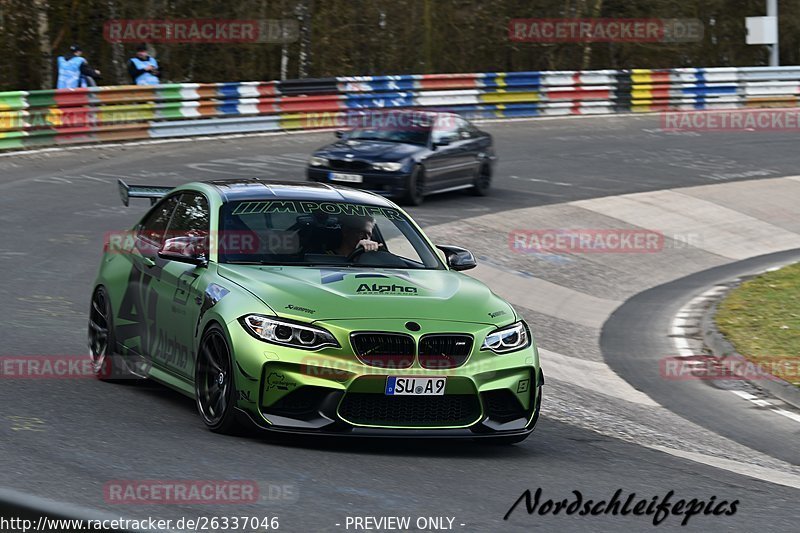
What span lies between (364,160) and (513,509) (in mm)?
14407

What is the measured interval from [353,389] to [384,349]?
289 mm

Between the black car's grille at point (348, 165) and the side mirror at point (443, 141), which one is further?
the side mirror at point (443, 141)

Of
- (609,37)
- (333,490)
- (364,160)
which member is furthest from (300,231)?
(609,37)

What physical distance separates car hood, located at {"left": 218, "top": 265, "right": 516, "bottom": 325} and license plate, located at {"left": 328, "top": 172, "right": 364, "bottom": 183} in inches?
475

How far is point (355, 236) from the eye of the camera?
8.38 meters

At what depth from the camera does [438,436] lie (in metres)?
7.23

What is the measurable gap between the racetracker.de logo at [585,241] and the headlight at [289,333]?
38.7 feet

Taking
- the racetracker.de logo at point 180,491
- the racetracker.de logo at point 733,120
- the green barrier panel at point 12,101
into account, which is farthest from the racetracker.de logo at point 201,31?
the racetracker.de logo at point 180,491

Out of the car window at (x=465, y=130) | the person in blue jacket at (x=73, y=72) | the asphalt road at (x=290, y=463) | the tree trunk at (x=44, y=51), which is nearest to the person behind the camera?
the asphalt road at (x=290, y=463)

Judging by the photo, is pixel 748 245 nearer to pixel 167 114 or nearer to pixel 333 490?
pixel 167 114

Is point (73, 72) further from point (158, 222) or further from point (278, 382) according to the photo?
point (278, 382)

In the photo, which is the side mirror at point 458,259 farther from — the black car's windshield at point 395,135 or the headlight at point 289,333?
the black car's windshield at point 395,135

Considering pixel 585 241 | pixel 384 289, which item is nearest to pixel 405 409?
pixel 384 289

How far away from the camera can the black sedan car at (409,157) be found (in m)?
20.3
